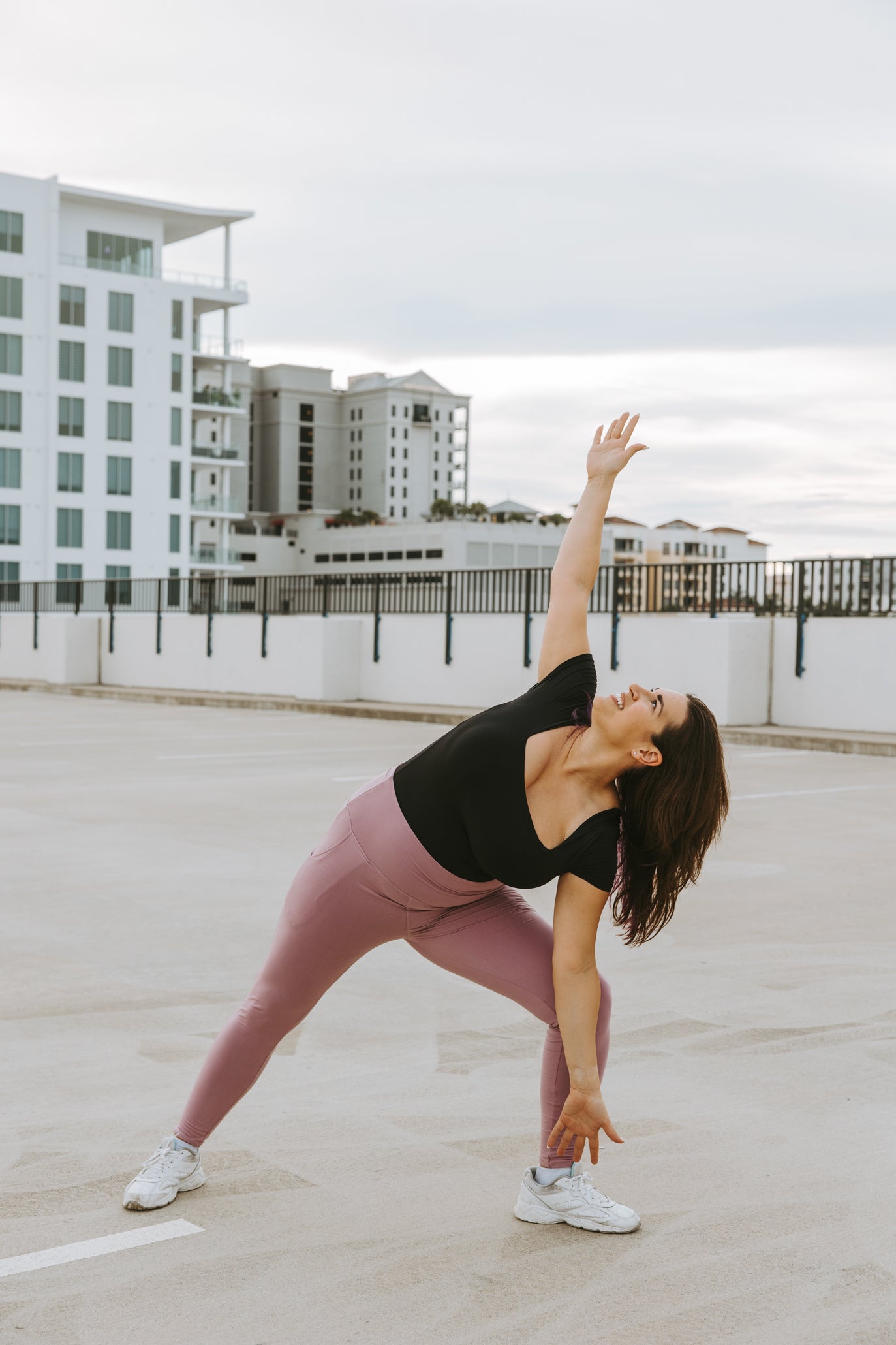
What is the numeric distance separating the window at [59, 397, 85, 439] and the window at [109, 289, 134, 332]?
15.5ft

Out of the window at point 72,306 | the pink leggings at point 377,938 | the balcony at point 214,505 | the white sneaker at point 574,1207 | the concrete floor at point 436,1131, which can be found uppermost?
the window at point 72,306

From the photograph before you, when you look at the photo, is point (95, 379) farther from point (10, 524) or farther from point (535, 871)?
point (535, 871)

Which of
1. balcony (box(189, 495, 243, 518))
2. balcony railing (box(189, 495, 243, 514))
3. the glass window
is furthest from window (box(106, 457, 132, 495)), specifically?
balcony railing (box(189, 495, 243, 514))

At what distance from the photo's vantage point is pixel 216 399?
90.9m

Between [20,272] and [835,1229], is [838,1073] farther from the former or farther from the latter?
[20,272]

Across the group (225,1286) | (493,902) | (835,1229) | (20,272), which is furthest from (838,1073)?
(20,272)

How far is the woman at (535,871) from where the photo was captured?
313 centimetres

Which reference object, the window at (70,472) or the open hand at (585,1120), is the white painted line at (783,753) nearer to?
the open hand at (585,1120)

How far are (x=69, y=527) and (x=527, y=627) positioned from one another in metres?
62.4

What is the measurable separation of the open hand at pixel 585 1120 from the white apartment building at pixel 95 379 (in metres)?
78.2

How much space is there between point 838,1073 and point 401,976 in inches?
79.7

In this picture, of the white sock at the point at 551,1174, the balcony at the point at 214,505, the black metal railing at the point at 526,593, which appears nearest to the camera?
the white sock at the point at 551,1174

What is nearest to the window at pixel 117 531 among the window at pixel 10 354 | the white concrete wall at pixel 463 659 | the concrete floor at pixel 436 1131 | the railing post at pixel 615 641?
the window at pixel 10 354

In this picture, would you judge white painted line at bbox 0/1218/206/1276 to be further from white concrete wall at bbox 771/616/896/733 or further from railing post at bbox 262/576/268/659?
railing post at bbox 262/576/268/659
